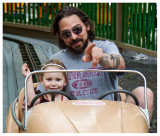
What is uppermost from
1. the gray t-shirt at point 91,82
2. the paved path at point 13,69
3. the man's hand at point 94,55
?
the man's hand at point 94,55

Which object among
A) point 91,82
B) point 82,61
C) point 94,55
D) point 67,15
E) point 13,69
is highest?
point 67,15

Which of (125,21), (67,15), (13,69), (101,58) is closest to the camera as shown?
(101,58)

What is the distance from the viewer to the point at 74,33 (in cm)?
262

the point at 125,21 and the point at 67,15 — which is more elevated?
the point at 67,15

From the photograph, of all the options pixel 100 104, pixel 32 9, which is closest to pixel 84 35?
pixel 100 104

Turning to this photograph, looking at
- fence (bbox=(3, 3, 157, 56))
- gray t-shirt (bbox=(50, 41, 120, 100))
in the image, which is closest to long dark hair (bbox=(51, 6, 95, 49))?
gray t-shirt (bbox=(50, 41, 120, 100))

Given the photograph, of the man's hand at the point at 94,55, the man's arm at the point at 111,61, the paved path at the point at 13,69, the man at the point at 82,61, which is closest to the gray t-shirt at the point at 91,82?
the man at the point at 82,61

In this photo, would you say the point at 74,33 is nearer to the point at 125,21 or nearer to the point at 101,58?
the point at 101,58

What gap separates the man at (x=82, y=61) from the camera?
2.43m

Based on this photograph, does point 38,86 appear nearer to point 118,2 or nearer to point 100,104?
point 100,104

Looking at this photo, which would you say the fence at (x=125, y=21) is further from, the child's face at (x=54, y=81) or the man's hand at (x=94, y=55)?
the man's hand at (x=94, y=55)

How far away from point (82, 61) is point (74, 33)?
252 mm

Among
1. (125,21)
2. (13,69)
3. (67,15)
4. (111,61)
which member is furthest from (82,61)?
(125,21)

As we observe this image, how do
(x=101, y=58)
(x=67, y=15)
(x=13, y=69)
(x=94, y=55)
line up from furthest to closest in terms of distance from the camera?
(x=13, y=69)
(x=67, y=15)
(x=101, y=58)
(x=94, y=55)
